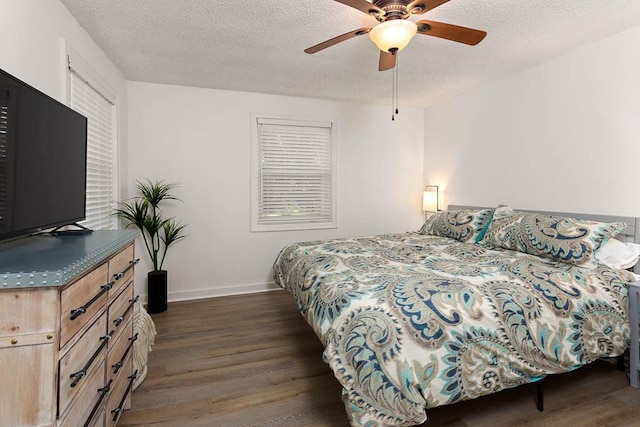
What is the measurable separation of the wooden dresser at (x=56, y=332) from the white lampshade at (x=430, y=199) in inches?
151

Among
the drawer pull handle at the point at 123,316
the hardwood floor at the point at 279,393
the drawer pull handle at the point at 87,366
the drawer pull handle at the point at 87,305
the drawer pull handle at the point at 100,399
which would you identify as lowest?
the hardwood floor at the point at 279,393

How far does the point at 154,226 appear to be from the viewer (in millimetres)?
3197

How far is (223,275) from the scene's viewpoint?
3764 millimetres

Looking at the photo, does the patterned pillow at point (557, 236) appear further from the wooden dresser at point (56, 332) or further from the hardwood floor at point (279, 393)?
the wooden dresser at point (56, 332)

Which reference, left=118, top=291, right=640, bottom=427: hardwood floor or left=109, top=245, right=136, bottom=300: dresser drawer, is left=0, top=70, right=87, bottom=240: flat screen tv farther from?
left=118, top=291, right=640, bottom=427: hardwood floor

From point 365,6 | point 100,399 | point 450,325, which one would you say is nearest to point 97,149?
point 100,399

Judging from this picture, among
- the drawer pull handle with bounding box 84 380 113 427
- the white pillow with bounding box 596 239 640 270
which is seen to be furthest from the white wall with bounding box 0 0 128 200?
the white pillow with bounding box 596 239 640 270

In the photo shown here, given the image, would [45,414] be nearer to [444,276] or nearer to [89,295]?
[89,295]

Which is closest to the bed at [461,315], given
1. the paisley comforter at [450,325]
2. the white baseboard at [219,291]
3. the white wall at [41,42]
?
the paisley comforter at [450,325]

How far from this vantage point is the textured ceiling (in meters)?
2.09

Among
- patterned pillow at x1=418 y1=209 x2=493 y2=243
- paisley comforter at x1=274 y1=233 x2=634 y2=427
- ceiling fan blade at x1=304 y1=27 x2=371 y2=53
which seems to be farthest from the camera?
patterned pillow at x1=418 y1=209 x2=493 y2=243

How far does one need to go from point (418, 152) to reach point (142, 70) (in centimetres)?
356

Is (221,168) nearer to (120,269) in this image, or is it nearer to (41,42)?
(41,42)

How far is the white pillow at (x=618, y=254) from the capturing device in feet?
6.92
